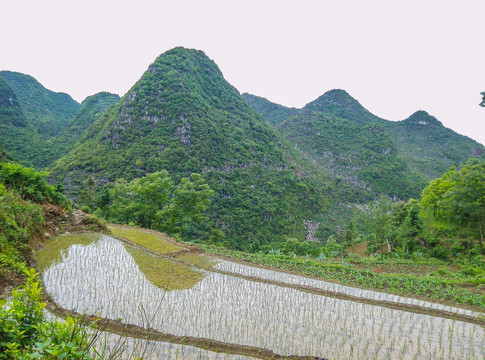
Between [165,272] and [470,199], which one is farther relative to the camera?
[470,199]

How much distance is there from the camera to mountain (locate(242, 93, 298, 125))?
151000 millimetres

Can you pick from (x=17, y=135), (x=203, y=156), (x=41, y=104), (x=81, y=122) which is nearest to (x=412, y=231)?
(x=203, y=156)

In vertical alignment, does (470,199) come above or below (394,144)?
below

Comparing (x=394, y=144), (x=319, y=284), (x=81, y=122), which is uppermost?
(x=394, y=144)

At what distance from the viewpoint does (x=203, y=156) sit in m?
58.1

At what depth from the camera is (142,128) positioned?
5944 centimetres

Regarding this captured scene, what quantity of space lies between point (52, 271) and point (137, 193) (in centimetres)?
1295

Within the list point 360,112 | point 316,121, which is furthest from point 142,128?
point 360,112

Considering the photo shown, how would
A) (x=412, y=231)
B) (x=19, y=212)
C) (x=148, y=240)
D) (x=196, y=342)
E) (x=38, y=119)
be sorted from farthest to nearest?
(x=38, y=119), (x=412, y=231), (x=148, y=240), (x=19, y=212), (x=196, y=342)

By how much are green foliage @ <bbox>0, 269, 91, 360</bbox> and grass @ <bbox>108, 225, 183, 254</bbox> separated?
10.3 m

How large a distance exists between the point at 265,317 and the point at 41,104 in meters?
128

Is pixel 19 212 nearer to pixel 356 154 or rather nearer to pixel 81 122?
pixel 81 122

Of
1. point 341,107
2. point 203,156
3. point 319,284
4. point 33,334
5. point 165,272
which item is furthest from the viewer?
point 341,107

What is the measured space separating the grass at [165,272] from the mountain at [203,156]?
28.0 metres
